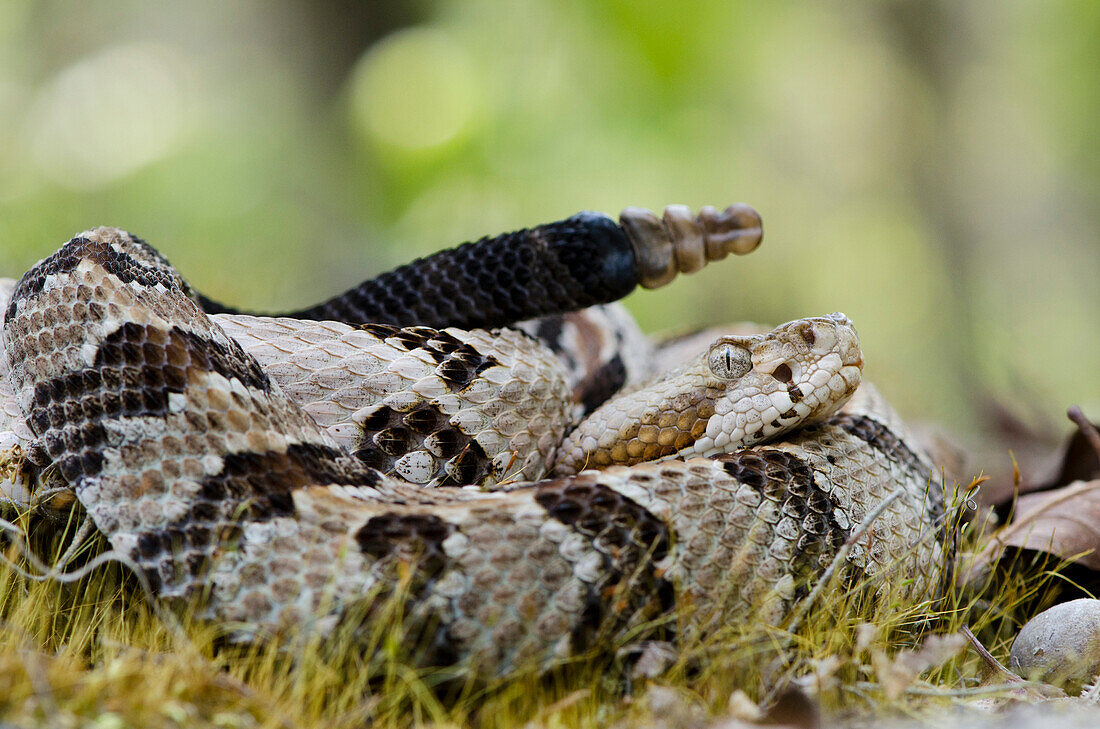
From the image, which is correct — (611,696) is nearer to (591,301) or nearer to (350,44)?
(591,301)

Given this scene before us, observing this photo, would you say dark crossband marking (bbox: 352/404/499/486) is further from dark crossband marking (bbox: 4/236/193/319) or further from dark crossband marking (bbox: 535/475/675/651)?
dark crossband marking (bbox: 4/236/193/319)

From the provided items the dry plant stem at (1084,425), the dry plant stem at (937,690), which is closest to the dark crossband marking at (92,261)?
the dry plant stem at (937,690)

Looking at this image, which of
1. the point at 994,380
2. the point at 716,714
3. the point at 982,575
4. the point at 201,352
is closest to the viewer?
the point at 716,714

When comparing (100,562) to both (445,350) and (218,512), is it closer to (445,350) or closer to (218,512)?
(218,512)

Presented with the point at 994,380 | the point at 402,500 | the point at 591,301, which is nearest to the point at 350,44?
the point at 994,380

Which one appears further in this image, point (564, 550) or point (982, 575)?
point (982, 575)

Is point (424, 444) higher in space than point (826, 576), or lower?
higher

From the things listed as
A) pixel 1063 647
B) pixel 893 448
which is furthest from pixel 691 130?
pixel 1063 647
